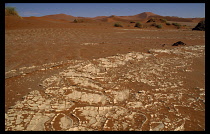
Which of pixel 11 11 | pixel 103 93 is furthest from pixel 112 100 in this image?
pixel 11 11

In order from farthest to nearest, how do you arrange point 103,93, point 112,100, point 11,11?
1. point 11,11
2. point 103,93
3. point 112,100

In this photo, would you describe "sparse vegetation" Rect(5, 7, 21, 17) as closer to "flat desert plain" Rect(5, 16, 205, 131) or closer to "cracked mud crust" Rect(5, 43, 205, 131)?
"flat desert plain" Rect(5, 16, 205, 131)

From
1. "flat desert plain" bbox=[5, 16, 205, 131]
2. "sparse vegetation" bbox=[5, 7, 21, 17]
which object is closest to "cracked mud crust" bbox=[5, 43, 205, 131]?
"flat desert plain" bbox=[5, 16, 205, 131]

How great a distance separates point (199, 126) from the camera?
7.08 feet

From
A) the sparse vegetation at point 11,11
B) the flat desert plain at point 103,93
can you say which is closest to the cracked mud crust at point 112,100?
the flat desert plain at point 103,93

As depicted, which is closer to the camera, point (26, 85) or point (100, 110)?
point (100, 110)

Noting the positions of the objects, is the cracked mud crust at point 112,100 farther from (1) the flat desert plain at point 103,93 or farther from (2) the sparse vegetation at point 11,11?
(2) the sparse vegetation at point 11,11

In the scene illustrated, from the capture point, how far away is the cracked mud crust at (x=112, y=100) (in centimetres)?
219

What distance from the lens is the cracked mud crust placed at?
219 cm

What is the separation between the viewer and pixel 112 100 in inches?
110

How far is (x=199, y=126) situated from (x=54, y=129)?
1939 mm

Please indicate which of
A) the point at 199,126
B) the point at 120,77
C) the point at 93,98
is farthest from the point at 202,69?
the point at 93,98

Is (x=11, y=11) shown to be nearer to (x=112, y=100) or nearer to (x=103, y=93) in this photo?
(x=103, y=93)
